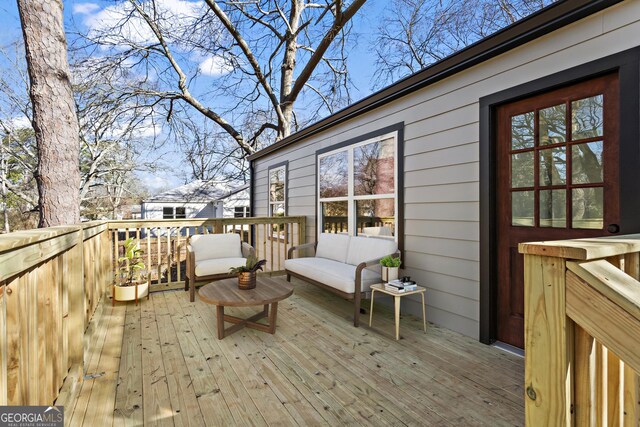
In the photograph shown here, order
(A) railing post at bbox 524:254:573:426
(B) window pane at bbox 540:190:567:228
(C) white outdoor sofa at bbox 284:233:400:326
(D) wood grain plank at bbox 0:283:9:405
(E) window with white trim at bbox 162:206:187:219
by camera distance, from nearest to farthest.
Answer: (A) railing post at bbox 524:254:573:426 < (D) wood grain plank at bbox 0:283:9:405 < (B) window pane at bbox 540:190:567:228 < (C) white outdoor sofa at bbox 284:233:400:326 < (E) window with white trim at bbox 162:206:187:219

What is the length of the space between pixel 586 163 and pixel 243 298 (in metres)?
2.99

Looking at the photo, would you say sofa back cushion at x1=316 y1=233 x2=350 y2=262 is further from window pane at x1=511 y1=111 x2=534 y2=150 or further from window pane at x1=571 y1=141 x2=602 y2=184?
window pane at x1=571 y1=141 x2=602 y2=184

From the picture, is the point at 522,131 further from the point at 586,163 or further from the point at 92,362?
the point at 92,362

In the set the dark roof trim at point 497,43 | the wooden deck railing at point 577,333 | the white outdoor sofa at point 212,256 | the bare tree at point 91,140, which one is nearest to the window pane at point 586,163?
the dark roof trim at point 497,43

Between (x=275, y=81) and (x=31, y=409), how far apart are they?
1185 cm

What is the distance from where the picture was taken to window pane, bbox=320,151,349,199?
4984 mm

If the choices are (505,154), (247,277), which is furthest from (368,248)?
(505,154)

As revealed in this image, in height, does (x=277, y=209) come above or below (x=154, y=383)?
above

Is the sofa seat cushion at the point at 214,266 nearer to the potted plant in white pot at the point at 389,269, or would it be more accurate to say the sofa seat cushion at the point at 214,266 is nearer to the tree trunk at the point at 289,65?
the potted plant in white pot at the point at 389,269

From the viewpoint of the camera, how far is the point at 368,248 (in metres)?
3.96

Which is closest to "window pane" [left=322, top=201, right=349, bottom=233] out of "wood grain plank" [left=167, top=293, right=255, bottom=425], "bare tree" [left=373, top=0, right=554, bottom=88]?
"wood grain plank" [left=167, top=293, right=255, bottom=425]

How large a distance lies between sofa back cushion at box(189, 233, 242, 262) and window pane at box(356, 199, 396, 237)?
1.90 metres

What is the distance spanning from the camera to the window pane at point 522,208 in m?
2.71

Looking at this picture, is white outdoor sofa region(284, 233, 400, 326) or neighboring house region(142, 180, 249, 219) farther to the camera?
neighboring house region(142, 180, 249, 219)
